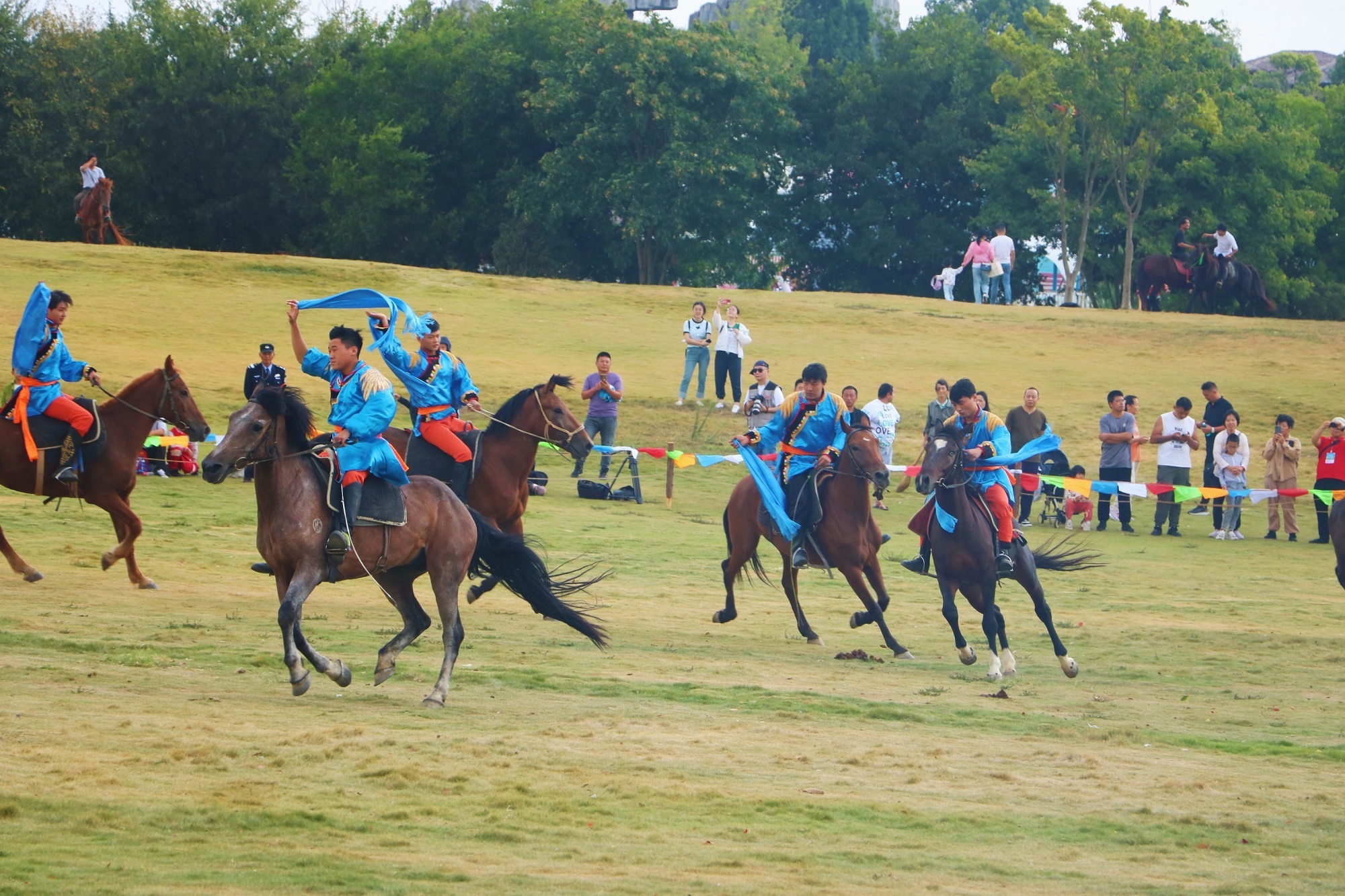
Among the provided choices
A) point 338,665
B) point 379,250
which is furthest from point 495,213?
point 338,665

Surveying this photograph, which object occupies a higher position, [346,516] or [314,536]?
[346,516]

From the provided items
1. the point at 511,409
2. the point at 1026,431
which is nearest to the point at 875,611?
the point at 511,409

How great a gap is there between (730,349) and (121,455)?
1396 cm

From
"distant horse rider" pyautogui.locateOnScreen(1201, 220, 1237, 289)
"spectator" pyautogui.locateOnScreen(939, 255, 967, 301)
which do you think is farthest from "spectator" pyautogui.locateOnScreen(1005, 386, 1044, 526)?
"distant horse rider" pyautogui.locateOnScreen(1201, 220, 1237, 289)

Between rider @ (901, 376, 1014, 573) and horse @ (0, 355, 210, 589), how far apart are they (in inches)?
264

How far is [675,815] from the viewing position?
717cm

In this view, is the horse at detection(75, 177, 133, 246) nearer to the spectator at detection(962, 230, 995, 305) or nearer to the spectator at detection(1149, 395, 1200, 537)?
the spectator at detection(962, 230, 995, 305)

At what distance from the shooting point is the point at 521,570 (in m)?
10.6

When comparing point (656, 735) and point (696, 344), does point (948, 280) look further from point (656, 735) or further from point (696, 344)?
point (656, 735)

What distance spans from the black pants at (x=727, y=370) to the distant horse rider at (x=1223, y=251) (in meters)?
18.3

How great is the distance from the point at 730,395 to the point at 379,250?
25.5 metres

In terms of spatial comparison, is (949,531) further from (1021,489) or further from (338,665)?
(1021,489)

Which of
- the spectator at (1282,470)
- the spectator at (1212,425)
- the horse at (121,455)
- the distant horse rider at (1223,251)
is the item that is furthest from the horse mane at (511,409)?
the distant horse rider at (1223,251)

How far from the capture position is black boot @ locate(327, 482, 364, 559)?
30.2 ft
